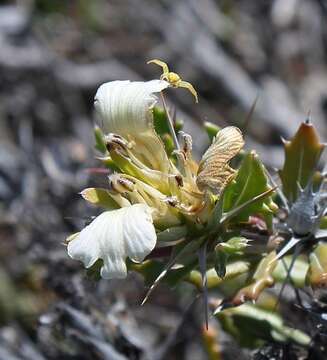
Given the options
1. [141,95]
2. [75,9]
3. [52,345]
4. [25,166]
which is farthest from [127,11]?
[141,95]

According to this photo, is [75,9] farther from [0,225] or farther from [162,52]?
[0,225]

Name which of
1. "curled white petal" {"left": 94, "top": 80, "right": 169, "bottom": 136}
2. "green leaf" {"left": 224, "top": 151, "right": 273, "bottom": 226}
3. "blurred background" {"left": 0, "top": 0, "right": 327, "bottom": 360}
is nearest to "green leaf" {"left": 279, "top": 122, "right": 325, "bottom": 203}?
"green leaf" {"left": 224, "top": 151, "right": 273, "bottom": 226}

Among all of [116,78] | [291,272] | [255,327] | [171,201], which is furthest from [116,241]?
[116,78]

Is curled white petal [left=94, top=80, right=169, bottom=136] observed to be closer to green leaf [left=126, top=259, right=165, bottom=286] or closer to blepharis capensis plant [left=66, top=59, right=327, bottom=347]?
blepharis capensis plant [left=66, top=59, right=327, bottom=347]

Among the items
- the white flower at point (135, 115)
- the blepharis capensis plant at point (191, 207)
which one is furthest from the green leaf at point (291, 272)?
the white flower at point (135, 115)

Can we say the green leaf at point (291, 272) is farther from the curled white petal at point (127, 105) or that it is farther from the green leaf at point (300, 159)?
the curled white petal at point (127, 105)

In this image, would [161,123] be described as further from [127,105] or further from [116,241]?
[116,241]
